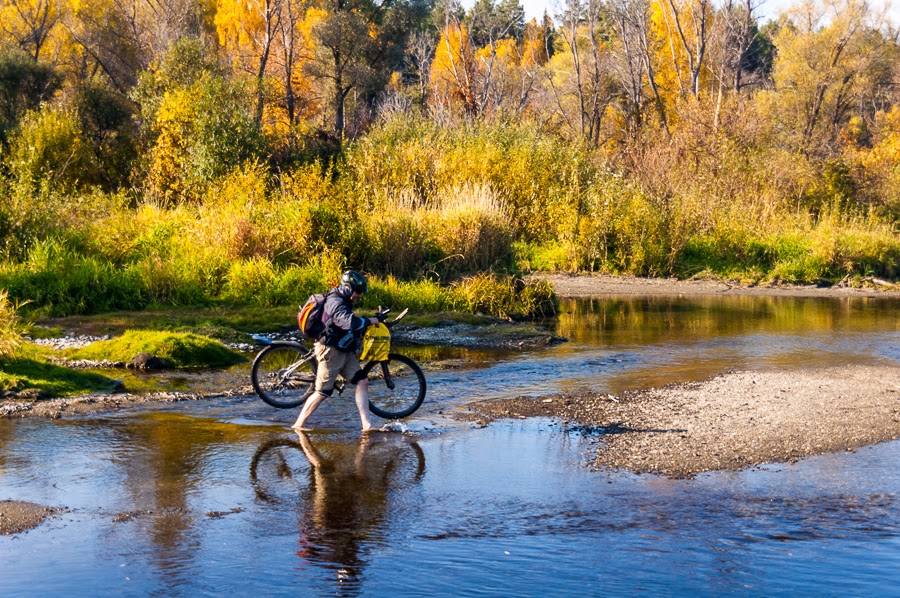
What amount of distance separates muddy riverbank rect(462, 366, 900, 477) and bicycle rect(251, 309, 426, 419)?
80cm

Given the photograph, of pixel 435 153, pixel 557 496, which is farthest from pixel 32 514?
pixel 435 153

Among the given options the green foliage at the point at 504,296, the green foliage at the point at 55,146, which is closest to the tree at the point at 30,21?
the green foliage at the point at 55,146

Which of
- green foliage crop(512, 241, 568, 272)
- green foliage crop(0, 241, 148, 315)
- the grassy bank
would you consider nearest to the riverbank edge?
green foliage crop(512, 241, 568, 272)

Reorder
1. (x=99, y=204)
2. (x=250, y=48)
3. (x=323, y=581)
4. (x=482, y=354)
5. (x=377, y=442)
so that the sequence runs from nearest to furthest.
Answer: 1. (x=323, y=581)
2. (x=377, y=442)
3. (x=482, y=354)
4. (x=99, y=204)
5. (x=250, y=48)

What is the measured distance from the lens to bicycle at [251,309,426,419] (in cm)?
1116

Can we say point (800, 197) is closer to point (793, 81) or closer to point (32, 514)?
point (793, 81)

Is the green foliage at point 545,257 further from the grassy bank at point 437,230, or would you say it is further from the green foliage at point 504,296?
the green foliage at point 504,296

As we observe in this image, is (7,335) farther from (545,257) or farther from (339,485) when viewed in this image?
(545,257)

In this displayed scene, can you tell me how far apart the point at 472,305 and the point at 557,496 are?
470 inches

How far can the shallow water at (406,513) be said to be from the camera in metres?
6.67

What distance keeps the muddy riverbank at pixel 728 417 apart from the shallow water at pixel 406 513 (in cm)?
34

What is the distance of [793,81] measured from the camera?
5606 centimetres

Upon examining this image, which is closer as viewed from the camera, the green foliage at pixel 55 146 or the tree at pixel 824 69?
the green foliage at pixel 55 146

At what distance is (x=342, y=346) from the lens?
1044 centimetres
